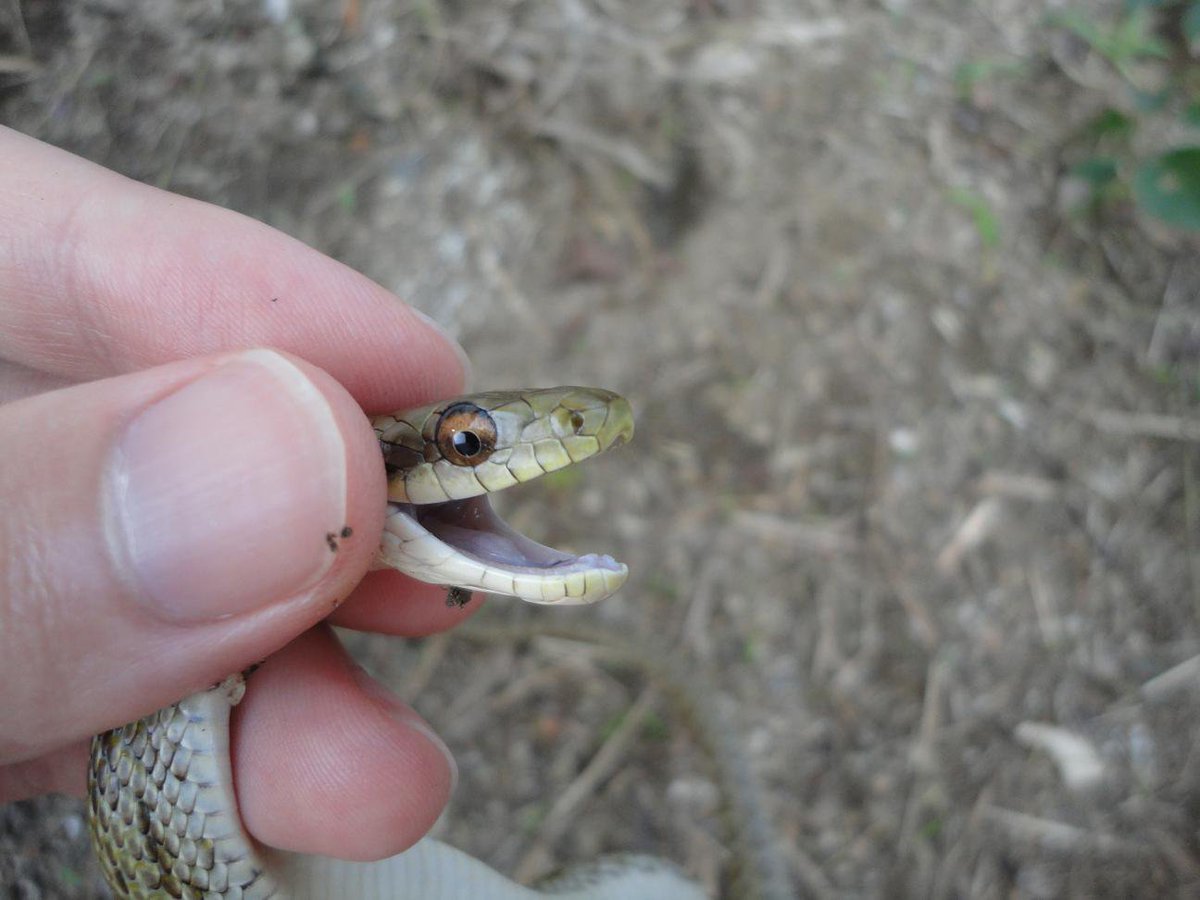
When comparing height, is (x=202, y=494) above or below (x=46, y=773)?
above

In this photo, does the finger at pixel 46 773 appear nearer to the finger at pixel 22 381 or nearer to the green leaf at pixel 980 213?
the finger at pixel 22 381

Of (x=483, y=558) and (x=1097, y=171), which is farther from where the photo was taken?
(x=1097, y=171)

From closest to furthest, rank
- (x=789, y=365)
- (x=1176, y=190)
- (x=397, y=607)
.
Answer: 1. (x=397, y=607)
2. (x=1176, y=190)
3. (x=789, y=365)

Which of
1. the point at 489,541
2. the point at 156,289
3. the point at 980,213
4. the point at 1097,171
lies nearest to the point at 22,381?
the point at 156,289

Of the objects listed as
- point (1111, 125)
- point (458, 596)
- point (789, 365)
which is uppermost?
point (1111, 125)

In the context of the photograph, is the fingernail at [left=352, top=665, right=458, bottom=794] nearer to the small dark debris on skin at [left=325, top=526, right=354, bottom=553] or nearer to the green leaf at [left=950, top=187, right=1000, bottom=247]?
the small dark debris on skin at [left=325, top=526, right=354, bottom=553]

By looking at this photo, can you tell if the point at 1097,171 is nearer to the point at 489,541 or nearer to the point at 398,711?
the point at 489,541

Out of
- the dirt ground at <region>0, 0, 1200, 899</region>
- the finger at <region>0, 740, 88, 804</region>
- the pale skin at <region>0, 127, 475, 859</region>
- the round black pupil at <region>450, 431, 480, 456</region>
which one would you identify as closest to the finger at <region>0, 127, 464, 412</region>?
the pale skin at <region>0, 127, 475, 859</region>
